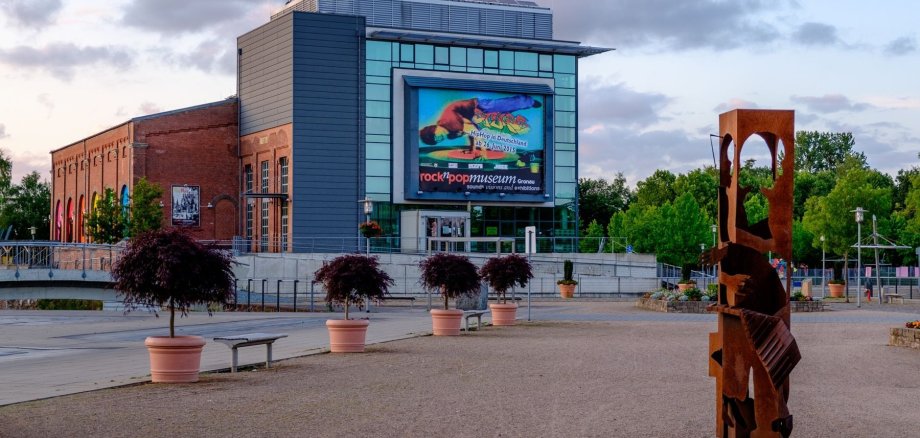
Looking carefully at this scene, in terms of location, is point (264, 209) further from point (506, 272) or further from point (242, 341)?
point (242, 341)

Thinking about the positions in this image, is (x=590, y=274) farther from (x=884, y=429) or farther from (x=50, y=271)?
(x=884, y=429)

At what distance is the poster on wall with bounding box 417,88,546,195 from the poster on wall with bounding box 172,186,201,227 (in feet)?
46.9

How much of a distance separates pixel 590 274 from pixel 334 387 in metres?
50.4

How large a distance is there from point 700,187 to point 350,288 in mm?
94234

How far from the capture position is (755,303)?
1035 cm

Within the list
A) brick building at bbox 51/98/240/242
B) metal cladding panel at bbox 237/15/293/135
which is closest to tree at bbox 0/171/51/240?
brick building at bbox 51/98/240/242

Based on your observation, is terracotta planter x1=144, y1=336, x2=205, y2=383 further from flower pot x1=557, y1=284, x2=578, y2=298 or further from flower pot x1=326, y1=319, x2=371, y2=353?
flower pot x1=557, y1=284, x2=578, y2=298

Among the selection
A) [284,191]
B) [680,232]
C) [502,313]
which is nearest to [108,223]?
[284,191]

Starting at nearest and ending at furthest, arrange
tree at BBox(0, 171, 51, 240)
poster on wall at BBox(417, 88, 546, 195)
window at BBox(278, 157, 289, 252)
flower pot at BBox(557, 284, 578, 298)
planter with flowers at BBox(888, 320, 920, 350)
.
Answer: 1. planter with flowers at BBox(888, 320, 920, 350)
2. flower pot at BBox(557, 284, 578, 298)
3. window at BBox(278, 157, 289, 252)
4. poster on wall at BBox(417, 88, 546, 195)
5. tree at BBox(0, 171, 51, 240)

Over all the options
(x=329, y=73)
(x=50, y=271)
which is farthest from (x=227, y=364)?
(x=329, y=73)

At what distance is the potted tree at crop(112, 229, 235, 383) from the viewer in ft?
54.0

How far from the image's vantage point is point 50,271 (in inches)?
1969

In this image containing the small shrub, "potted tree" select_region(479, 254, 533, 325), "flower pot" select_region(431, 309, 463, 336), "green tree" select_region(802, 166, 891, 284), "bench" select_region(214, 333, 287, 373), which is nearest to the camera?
"bench" select_region(214, 333, 287, 373)

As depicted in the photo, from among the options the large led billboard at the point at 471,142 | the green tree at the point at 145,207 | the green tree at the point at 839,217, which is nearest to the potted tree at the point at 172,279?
the green tree at the point at 145,207
